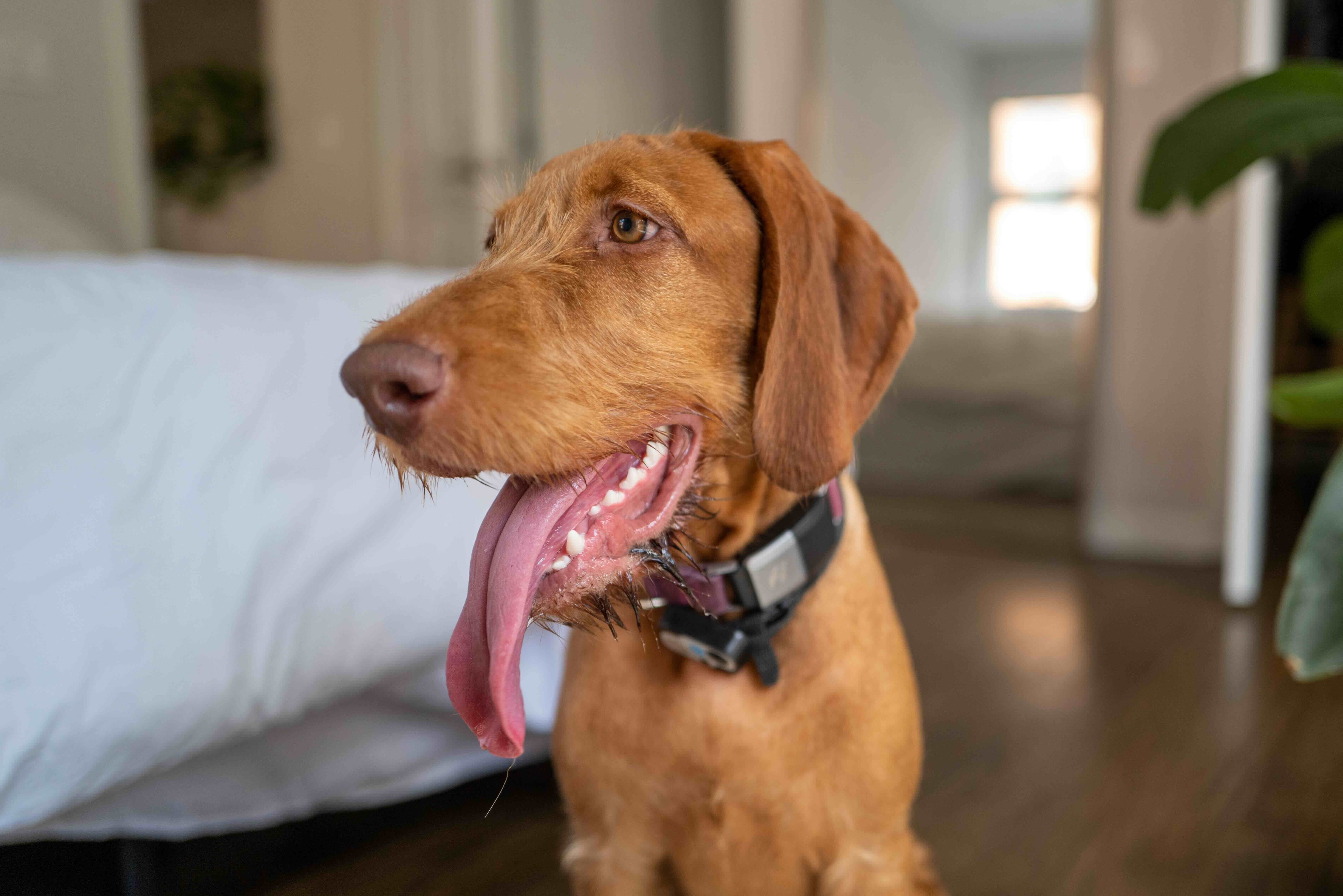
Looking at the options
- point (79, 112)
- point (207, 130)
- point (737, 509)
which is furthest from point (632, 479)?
point (207, 130)

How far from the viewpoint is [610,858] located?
3.26 feet

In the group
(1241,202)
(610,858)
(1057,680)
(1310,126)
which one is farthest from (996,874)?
(1241,202)

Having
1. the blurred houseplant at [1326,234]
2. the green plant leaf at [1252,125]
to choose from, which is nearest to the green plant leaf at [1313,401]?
the blurred houseplant at [1326,234]

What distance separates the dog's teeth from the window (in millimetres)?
3826

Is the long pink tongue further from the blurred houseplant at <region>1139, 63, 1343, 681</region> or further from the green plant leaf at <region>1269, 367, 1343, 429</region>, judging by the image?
the green plant leaf at <region>1269, 367, 1343, 429</region>

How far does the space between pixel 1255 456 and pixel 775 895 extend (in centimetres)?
260

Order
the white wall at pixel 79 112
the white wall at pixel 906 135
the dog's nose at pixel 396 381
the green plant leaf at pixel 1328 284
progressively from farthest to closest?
the white wall at pixel 906 135 → the white wall at pixel 79 112 → the green plant leaf at pixel 1328 284 → the dog's nose at pixel 396 381

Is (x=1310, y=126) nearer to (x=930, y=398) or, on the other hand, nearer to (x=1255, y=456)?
(x=1255, y=456)

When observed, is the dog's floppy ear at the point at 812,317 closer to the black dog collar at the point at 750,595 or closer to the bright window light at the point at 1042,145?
the black dog collar at the point at 750,595

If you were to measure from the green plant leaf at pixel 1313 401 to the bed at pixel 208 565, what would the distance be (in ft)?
4.07

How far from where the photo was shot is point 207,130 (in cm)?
355

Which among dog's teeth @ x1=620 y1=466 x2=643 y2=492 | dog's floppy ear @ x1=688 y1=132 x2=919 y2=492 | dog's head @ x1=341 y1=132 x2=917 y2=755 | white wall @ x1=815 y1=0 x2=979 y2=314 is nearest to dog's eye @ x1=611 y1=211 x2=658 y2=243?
dog's head @ x1=341 y1=132 x2=917 y2=755

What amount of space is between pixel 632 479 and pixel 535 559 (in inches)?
4.9

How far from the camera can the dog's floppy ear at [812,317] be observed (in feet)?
2.60
